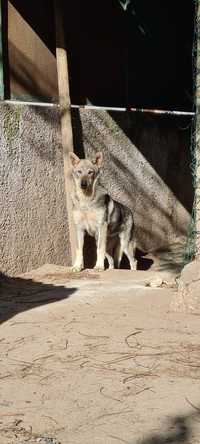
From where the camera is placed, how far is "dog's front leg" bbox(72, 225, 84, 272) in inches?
340

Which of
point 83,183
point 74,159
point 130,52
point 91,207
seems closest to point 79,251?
point 91,207

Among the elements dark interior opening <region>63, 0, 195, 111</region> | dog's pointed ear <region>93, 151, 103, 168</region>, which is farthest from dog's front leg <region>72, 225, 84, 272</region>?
dark interior opening <region>63, 0, 195, 111</region>

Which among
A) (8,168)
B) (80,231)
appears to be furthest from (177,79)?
(8,168)

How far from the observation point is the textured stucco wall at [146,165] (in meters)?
9.84

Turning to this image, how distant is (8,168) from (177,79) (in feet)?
18.2

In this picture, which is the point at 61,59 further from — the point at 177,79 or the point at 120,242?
the point at 177,79

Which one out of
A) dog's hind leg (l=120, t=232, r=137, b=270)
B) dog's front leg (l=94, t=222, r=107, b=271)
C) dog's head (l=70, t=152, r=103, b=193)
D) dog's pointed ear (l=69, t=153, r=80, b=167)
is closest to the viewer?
dog's pointed ear (l=69, t=153, r=80, b=167)

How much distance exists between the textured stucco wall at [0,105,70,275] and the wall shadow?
0.38 m

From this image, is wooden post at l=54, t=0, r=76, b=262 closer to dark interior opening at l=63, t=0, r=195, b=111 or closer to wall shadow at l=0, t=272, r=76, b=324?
dark interior opening at l=63, t=0, r=195, b=111

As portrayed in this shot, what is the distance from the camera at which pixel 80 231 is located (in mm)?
9078

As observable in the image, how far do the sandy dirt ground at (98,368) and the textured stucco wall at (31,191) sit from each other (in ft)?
4.33

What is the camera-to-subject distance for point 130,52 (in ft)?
35.7

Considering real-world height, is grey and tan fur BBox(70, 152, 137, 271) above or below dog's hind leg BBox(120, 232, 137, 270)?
above

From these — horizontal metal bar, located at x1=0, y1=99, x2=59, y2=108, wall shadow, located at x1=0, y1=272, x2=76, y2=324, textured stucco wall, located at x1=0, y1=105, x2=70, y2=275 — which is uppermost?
horizontal metal bar, located at x1=0, y1=99, x2=59, y2=108
